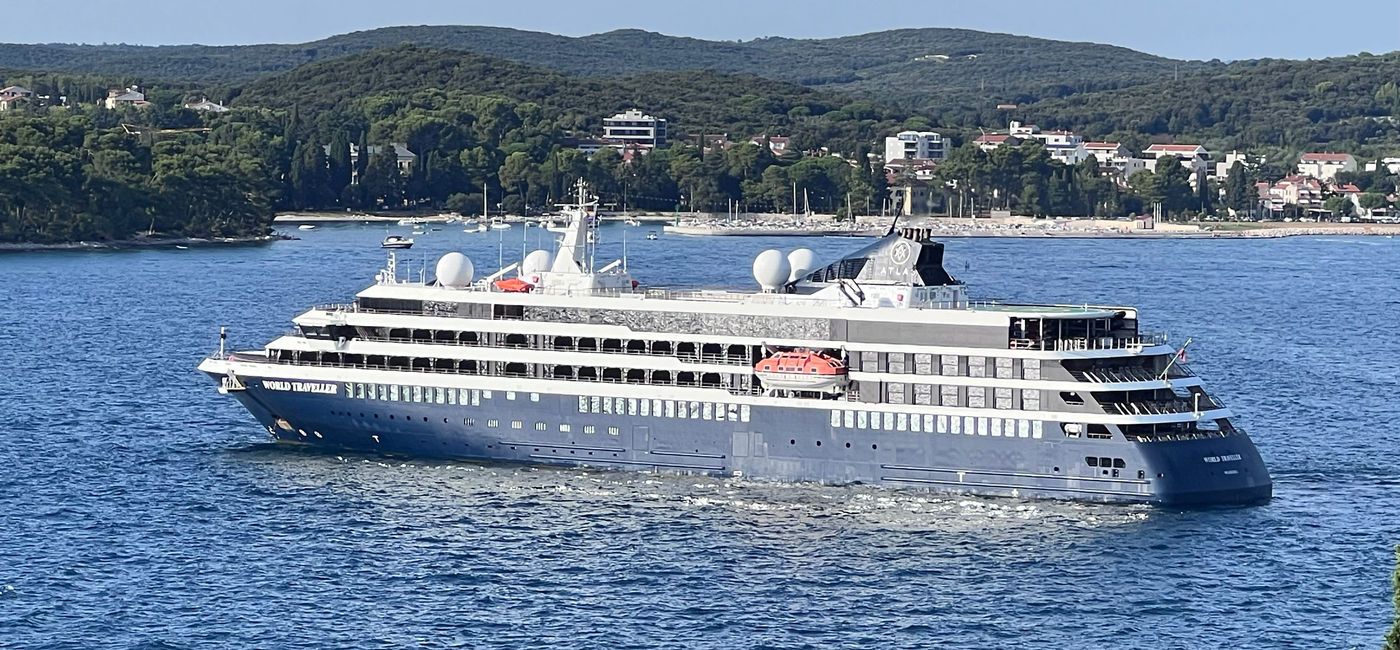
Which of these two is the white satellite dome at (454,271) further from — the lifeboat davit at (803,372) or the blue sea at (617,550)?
the lifeboat davit at (803,372)

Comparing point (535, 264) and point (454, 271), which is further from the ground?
point (535, 264)

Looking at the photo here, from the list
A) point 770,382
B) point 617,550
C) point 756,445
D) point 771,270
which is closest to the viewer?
point 617,550

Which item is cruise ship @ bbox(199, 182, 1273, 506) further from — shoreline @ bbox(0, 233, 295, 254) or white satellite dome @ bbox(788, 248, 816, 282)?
shoreline @ bbox(0, 233, 295, 254)

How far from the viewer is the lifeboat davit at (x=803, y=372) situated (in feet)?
175

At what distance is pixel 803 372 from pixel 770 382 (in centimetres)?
98

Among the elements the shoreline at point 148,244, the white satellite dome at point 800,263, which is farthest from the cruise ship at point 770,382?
the shoreline at point 148,244

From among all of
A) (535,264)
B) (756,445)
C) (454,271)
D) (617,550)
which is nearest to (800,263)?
(535,264)

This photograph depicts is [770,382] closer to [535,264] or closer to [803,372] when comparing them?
[803,372]

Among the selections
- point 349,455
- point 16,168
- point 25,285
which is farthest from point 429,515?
point 16,168

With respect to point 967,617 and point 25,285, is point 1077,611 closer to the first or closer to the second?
point 967,617

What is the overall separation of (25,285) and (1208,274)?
227 feet

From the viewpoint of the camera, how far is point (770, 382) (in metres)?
54.0

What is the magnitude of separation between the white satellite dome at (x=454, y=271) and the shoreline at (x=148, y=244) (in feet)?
294

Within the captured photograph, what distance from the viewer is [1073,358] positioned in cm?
5203
